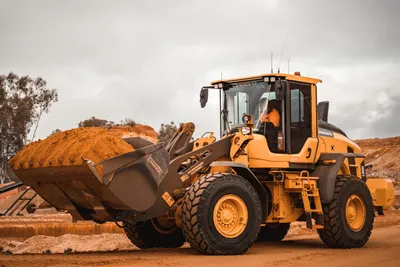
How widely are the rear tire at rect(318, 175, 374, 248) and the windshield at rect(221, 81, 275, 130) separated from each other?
223 centimetres

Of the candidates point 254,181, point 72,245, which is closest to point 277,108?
point 254,181

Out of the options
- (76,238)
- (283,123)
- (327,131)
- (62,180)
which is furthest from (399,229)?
(62,180)

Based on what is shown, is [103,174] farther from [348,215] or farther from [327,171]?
[348,215]

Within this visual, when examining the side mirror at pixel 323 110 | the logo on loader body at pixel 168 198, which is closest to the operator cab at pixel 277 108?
the side mirror at pixel 323 110

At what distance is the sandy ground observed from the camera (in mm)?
10555

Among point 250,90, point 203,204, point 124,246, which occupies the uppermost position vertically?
point 250,90

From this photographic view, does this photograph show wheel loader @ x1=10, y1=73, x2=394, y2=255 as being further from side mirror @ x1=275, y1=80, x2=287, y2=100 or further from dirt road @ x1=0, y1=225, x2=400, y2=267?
dirt road @ x1=0, y1=225, x2=400, y2=267

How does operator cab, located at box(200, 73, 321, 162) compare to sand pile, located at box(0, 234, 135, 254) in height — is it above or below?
above

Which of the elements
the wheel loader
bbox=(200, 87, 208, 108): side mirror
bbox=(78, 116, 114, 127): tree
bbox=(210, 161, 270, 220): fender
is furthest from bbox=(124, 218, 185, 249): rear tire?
bbox=(78, 116, 114, 127): tree

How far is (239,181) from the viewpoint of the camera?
1195 centimetres

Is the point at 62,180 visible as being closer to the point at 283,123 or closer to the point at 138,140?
the point at 138,140

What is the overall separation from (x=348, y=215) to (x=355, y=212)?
1.12ft

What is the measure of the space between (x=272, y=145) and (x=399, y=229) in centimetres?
611

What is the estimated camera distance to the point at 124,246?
51.2ft
